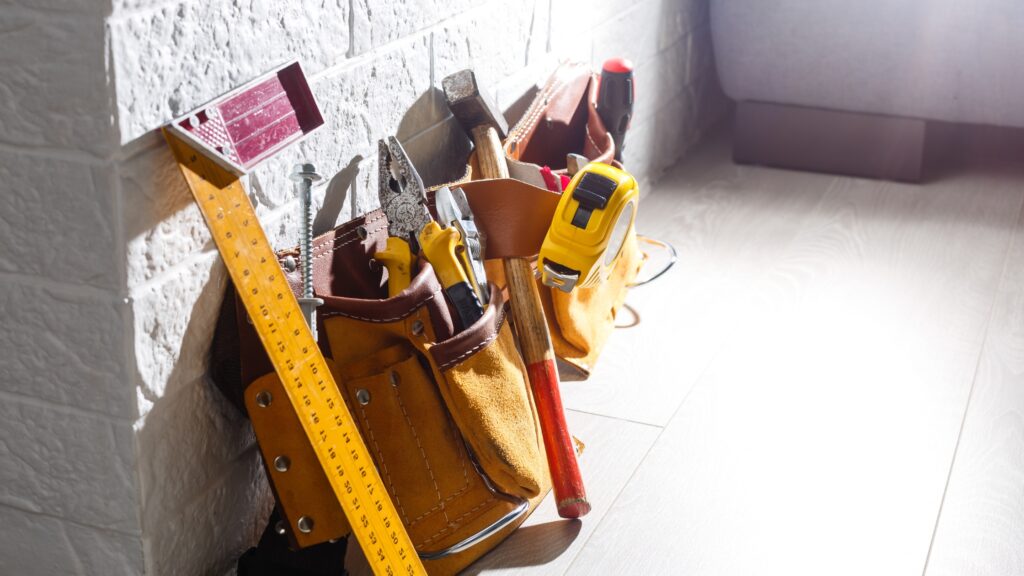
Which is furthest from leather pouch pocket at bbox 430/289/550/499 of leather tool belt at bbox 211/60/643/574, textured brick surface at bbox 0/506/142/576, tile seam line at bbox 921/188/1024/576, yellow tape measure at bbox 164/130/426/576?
tile seam line at bbox 921/188/1024/576

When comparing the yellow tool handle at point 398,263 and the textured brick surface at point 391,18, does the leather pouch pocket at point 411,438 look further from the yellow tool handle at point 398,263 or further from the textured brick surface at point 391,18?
the textured brick surface at point 391,18

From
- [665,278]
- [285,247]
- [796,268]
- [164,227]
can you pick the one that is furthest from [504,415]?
[796,268]

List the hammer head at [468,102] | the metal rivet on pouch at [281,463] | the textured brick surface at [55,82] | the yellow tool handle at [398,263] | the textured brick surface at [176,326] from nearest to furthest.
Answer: the textured brick surface at [55,82] → the textured brick surface at [176,326] → the metal rivet on pouch at [281,463] → the yellow tool handle at [398,263] → the hammer head at [468,102]

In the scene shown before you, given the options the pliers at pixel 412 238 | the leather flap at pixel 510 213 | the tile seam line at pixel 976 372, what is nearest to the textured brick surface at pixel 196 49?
the pliers at pixel 412 238

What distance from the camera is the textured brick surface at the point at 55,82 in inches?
34.2

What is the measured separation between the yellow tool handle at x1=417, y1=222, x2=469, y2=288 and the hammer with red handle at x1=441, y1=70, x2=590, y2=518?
0.62 ft

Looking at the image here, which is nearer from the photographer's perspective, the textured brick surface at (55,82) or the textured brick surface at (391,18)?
the textured brick surface at (55,82)

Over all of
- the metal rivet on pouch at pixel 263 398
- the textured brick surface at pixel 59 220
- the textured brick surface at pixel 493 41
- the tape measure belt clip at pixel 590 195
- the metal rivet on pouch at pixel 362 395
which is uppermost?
the textured brick surface at pixel 59 220

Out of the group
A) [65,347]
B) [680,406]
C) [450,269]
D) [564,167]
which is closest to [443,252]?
[450,269]

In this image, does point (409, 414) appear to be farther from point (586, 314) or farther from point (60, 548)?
point (586, 314)

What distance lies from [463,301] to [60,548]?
1.52ft

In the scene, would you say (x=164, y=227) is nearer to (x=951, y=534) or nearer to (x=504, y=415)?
(x=504, y=415)

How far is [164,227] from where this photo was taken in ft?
3.20

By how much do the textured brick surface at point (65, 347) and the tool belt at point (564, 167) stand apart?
0.54 m
